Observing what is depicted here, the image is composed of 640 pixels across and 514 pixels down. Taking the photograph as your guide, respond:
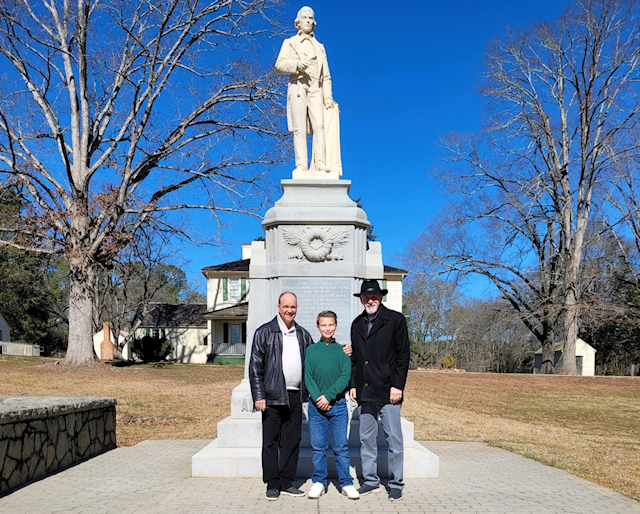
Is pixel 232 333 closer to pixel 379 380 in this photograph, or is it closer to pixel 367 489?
pixel 367 489

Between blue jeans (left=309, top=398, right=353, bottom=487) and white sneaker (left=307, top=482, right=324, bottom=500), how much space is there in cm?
6

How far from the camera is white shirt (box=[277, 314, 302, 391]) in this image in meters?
5.37

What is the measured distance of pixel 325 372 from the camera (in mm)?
5238

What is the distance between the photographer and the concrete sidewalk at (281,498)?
499cm

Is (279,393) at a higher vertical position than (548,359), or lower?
higher

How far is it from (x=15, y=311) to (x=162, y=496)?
129 feet

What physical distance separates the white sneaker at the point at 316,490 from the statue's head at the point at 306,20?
5457mm

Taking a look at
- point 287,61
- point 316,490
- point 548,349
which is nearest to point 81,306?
point 287,61

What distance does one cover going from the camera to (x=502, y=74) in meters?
30.1

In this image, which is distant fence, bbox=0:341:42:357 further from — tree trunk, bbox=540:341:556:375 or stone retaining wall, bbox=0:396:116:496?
stone retaining wall, bbox=0:396:116:496

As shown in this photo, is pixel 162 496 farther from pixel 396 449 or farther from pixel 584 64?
pixel 584 64

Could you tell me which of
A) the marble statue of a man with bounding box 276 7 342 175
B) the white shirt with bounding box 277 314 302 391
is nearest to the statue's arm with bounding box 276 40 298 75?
the marble statue of a man with bounding box 276 7 342 175

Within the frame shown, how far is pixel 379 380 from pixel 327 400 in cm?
50

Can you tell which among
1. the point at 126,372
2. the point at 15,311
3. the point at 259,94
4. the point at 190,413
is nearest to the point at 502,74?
the point at 259,94
